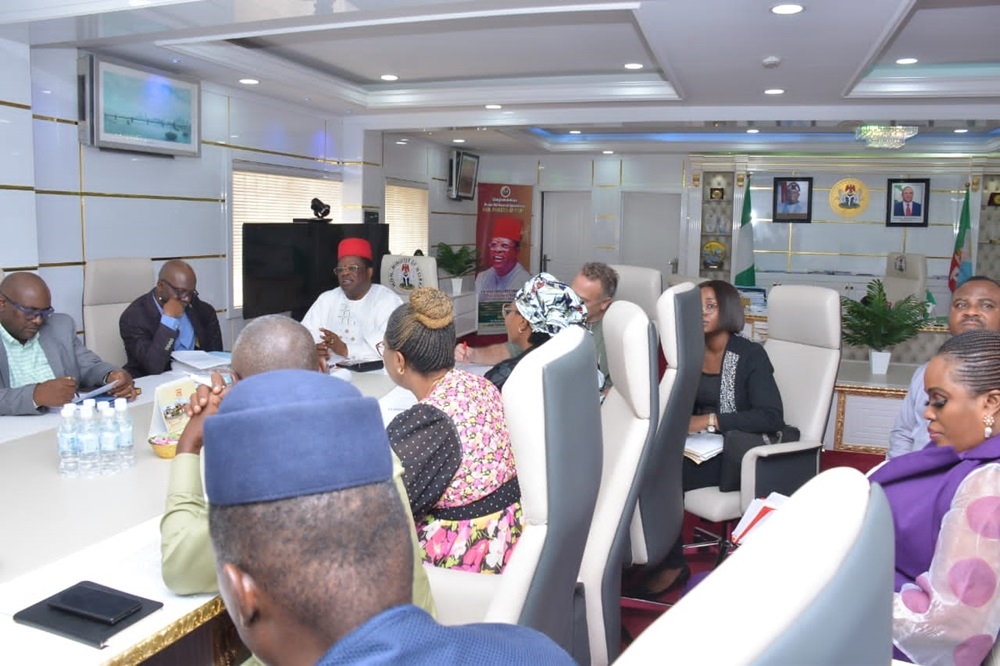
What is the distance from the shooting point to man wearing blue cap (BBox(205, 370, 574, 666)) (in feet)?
2.60

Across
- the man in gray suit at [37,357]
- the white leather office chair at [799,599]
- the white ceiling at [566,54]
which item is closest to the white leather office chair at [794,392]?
the white ceiling at [566,54]

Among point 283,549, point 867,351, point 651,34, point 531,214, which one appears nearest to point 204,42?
point 651,34

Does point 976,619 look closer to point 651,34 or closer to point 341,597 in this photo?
point 341,597

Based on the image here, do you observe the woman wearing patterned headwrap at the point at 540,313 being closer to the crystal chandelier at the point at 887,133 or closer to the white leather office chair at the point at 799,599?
the white leather office chair at the point at 799,599

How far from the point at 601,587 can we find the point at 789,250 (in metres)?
10.6

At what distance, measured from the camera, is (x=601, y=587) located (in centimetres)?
229

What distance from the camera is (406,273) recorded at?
286 inches

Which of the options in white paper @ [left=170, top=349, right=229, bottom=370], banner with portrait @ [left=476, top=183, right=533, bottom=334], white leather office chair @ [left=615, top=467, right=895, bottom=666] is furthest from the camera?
banner with portrait @ [left=476, top=183, right=533, bottom=334]

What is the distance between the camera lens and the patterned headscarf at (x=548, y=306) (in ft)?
10.2

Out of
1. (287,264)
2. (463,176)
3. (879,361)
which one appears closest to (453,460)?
(879,361)

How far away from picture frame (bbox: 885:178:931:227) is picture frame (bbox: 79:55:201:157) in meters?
9.35

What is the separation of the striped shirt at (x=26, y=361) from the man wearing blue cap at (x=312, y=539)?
111 inches

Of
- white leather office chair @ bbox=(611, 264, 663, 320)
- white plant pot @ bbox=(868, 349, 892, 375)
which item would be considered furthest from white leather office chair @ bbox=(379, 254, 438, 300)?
white plant pot @ bbox=(868, 349, 892, 375)

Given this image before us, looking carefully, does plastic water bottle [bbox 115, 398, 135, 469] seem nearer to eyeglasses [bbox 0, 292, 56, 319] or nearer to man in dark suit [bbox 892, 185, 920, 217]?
eyeglasses [bbox 0, 292, 56, 319]
